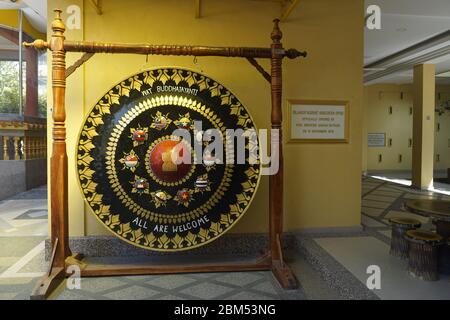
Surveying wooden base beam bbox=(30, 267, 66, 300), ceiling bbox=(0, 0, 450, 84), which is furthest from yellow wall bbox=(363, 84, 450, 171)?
wooden base beam bbox=(30, 267, 66, 300)

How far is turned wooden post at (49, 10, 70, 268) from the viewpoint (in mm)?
2383

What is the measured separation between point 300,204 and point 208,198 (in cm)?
93

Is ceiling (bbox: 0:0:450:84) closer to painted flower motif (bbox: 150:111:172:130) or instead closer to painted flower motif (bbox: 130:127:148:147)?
painted flower motif (bbox: 150:111:172:130)

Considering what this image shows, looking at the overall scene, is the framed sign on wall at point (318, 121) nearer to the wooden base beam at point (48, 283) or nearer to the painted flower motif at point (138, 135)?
the painted flower motif at point (138, 135)

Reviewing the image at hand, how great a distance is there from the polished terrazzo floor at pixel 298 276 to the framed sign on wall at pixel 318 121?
0.83 m

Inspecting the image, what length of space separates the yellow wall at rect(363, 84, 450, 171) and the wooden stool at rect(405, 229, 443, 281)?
296 inches

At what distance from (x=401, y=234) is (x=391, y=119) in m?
7.81

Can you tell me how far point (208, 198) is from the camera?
267 cm

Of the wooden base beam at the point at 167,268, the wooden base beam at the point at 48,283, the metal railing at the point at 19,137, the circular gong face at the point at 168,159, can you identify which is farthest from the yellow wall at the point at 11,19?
the wooden base beam at the point at 48,283

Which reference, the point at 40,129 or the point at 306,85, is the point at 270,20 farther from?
the point at 40,129

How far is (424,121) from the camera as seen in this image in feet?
20.9

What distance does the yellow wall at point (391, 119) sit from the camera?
9.39 m

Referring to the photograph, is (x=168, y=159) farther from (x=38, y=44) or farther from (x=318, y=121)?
(x=318, y=121)

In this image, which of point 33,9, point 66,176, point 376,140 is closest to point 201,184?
point 66,176
